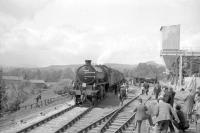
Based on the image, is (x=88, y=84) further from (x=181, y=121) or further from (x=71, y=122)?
(x=181, y=121)

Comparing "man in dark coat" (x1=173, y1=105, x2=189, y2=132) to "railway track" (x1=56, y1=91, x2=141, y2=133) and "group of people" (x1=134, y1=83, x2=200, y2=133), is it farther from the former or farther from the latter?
"railway track" (x1=56, y1=91, x2=141, y2=133)

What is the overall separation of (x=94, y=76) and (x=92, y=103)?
2001 millimetres

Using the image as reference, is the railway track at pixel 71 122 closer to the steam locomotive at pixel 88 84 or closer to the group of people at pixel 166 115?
the steam locomotive at pixel 88 84

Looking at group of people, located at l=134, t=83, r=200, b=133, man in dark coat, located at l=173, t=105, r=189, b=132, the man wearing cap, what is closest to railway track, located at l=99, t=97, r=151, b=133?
group of people, located at l=134, t=83, r=200, b=133

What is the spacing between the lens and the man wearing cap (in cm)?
708

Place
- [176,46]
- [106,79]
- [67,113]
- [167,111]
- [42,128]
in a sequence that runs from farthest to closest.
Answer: [176,46] → [106,79] → [67,113] → [42,128] → [167,111]

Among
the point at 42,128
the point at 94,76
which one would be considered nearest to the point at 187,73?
the point at 94,76

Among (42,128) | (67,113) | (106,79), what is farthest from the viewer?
(106,79)

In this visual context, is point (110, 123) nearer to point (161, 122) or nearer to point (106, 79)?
point (161, 122)

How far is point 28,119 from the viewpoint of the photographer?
13.9 m

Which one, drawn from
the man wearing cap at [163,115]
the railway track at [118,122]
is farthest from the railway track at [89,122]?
the man wearing cap at [163,115]

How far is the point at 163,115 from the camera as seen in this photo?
7.09m

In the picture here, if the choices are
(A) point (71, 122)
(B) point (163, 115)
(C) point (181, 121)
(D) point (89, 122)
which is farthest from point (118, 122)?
(B) point (163, 115)

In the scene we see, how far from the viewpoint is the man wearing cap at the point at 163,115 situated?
7.08 meters
